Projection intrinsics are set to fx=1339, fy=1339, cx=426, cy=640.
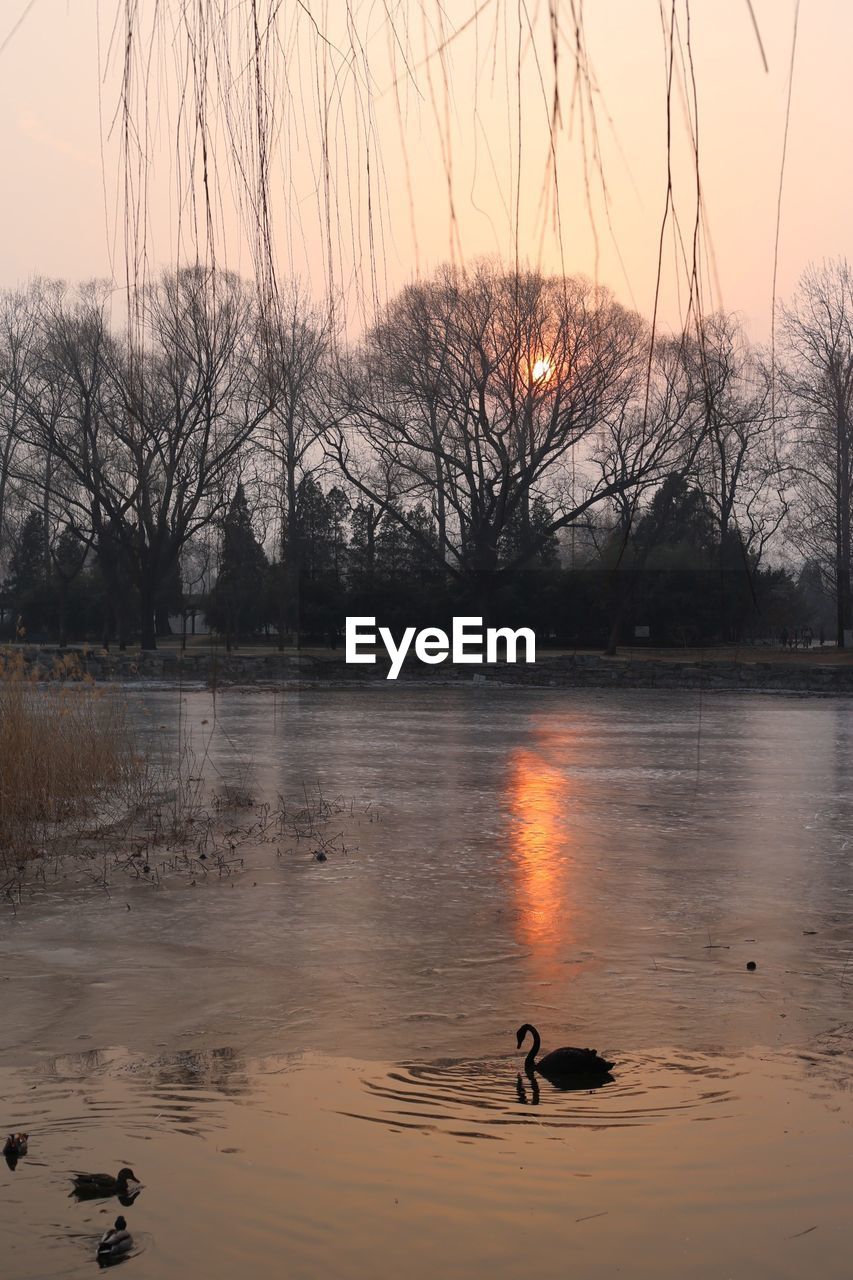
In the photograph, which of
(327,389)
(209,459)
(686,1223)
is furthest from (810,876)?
(209,459)

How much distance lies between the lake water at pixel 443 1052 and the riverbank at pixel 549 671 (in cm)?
2571

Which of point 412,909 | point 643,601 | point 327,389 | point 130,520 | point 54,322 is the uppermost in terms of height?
point 54,322

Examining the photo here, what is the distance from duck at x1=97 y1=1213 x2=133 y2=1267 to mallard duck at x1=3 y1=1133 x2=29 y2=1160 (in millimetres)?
650

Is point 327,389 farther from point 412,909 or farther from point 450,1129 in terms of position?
point 450,1129

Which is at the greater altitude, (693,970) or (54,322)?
(54,322)

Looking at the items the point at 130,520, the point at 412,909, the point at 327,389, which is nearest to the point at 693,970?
the point at 412,909

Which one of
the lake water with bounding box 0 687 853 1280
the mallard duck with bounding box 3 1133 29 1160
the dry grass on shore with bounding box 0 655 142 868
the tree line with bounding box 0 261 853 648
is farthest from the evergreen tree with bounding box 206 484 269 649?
the mallard duck with bounding box 3 1133 29 1160

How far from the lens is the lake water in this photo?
141 inches

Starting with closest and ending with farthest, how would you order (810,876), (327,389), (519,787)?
(810,876) → (519,787) → (327,389)

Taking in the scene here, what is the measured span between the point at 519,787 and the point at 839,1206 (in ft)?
35.3

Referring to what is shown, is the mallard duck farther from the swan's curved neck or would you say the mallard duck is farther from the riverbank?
the riverbank

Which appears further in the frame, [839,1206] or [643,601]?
[643,601]

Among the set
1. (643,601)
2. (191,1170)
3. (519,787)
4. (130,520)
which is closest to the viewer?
(191,1170)

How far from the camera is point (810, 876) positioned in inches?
358
